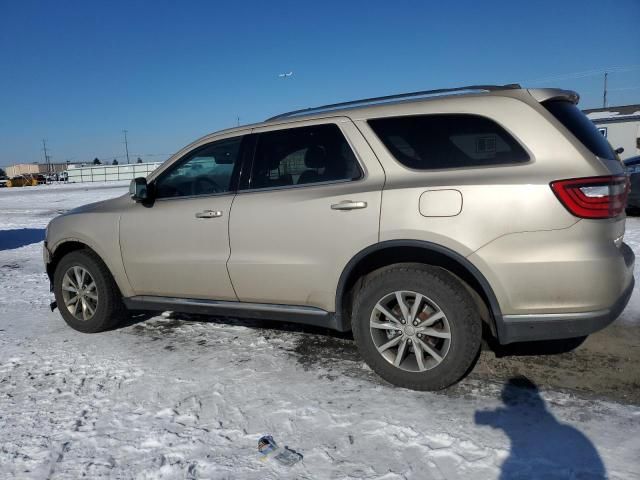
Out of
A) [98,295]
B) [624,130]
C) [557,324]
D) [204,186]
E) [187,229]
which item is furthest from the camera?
[624,130]

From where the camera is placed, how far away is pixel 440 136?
322 centimetres

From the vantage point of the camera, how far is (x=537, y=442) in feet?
8.68

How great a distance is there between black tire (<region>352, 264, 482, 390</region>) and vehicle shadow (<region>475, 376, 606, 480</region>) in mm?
337

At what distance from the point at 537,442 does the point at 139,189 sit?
342 cm

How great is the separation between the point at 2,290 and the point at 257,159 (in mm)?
4539

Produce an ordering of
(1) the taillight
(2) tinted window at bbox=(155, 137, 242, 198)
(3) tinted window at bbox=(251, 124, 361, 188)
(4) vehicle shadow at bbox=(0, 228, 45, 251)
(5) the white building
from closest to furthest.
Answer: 1. (1) the taillight
2. (3) tinted window at bbox=(251, 124, 361, 188)
3. (2) tinted window at bbox=(155, 137, 242, 198)
4. (4) vehicle shadow at bbox=(0, 228, 45, 251)
5. (5) the white building

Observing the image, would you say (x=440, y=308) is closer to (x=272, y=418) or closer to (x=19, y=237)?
(x=272, y=418)

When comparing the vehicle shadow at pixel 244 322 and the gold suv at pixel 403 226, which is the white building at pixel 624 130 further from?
the gold suv at pixel 403 226

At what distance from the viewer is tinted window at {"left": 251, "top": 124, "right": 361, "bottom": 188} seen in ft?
11.6

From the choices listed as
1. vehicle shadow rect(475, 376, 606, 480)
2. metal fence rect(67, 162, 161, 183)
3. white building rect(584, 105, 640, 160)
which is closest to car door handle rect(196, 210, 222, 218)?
vehicle shadow rect(475, 376, 606, 480)

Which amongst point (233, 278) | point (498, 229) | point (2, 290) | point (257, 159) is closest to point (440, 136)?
point (498, 229)

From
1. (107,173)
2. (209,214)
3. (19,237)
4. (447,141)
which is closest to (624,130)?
(19,237)

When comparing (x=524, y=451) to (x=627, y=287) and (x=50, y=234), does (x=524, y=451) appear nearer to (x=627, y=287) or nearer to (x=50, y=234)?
(x=627, y=287)

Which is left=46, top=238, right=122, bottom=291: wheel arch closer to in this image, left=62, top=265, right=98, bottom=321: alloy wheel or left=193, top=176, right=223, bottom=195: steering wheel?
left=62, top=265, right=98, bottom=321: alloy wheel
